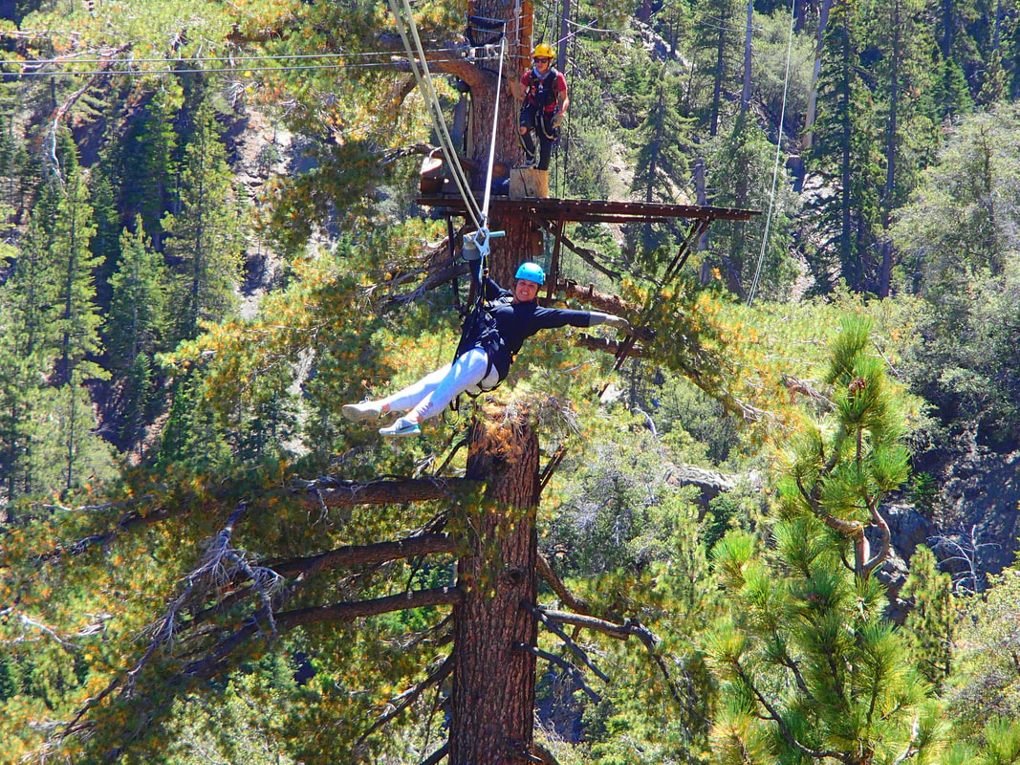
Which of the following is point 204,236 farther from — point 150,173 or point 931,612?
point 931,612

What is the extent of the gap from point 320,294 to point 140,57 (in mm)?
2454

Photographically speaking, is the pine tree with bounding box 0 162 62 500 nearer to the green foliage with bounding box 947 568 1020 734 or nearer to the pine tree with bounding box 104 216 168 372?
the pine tree with bounding box 104 216 168 372

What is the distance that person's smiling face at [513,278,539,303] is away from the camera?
735 cm

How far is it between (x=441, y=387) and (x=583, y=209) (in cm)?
213

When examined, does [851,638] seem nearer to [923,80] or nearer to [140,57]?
[140,57]

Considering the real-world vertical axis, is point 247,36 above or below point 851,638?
above

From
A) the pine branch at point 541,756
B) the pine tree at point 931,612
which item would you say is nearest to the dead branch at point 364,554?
the pine branch at point 541,756

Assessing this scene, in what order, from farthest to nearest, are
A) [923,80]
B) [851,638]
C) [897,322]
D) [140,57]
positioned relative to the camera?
[923,80], [897,322], [140,57], [851,638]

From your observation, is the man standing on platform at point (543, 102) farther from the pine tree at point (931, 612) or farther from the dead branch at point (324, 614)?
the pine tree at point (931, 612)

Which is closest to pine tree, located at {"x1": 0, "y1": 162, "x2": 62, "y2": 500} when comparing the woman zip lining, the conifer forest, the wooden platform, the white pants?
the conifer forest

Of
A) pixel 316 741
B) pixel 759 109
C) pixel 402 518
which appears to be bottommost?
pixel 316 741

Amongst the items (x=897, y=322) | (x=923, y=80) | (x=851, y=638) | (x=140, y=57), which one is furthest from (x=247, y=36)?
(x=923, y=80)

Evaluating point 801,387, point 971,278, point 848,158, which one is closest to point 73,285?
point 848,158

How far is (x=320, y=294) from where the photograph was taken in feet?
30.5
